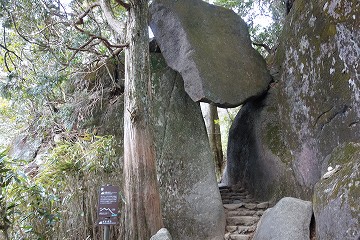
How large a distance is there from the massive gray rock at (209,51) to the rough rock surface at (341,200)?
107 inches

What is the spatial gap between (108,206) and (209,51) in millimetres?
3975

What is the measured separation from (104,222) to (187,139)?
9.85 feet

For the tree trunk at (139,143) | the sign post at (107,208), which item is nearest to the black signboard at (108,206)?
the sign post at (107,208)

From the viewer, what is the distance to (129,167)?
484 centimetres

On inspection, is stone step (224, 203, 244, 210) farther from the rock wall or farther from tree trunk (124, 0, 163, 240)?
tree trunk (124, 0, 163, 240)

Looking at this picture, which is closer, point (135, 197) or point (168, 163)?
point (135, 197)

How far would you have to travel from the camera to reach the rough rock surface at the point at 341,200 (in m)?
3.06

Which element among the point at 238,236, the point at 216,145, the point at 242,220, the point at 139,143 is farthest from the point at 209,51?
the point at 216,145

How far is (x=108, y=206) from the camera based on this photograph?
3.86 metres

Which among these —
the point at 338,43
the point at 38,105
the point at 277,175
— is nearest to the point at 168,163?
the point at 277,175

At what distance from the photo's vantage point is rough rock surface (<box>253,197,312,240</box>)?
4047 mm

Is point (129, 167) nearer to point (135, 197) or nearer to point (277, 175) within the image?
point (135, 197)

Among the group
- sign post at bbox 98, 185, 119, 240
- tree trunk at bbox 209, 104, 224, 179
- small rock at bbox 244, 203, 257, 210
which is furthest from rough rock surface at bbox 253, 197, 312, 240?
tree trunk at bbox 209, 104, 224, 179

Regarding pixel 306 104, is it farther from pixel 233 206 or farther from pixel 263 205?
pixel 233 206
